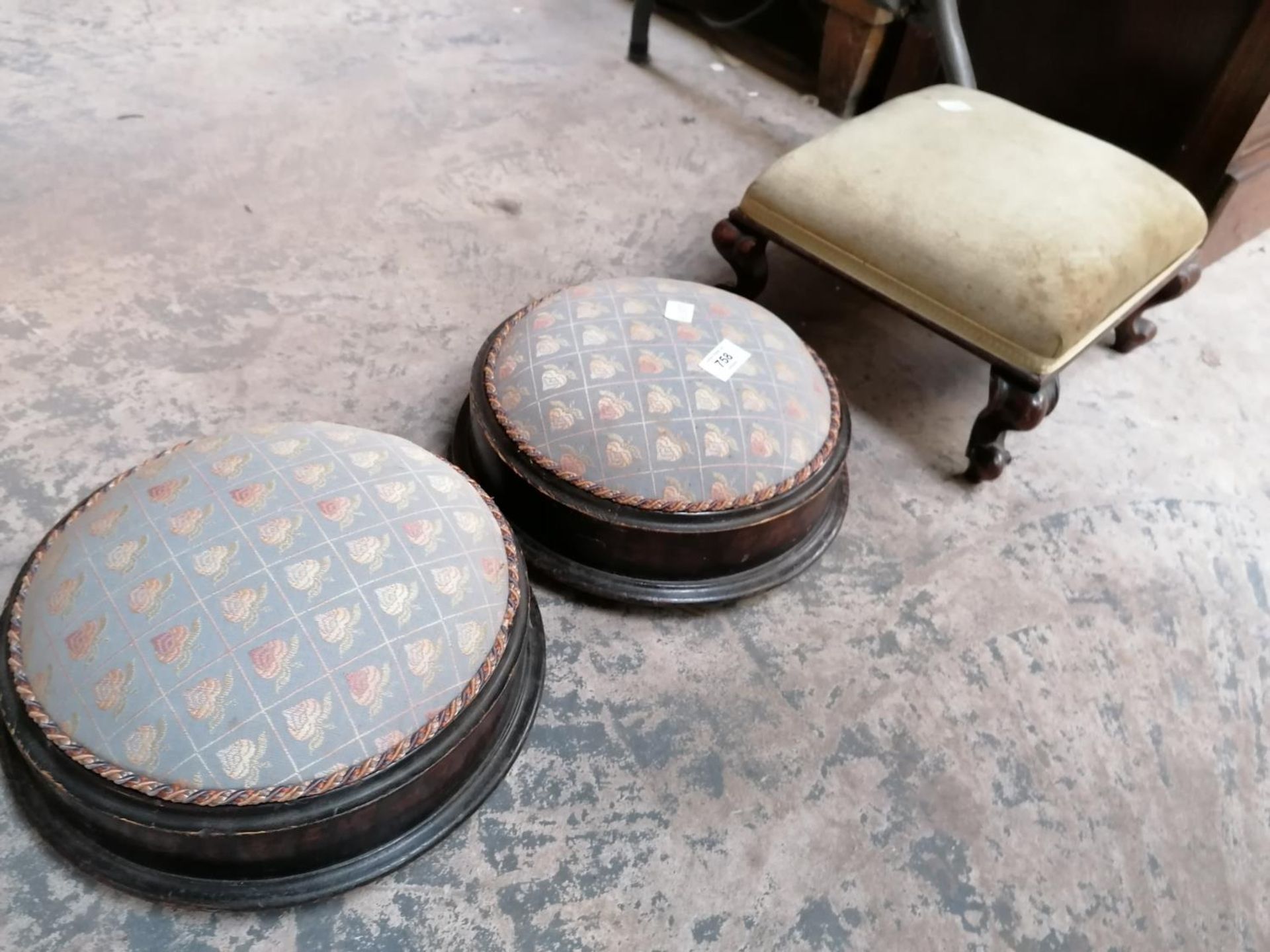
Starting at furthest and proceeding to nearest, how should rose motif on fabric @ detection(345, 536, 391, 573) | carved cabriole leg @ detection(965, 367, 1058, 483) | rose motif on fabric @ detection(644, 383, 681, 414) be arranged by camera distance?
carved cabriole leg @ detection(965, 367, 1058, 483) < rose motif on fabric @ detection(644, 383, 681, 414) < rose motif on fabric @ detection(345, 536, 391, 573)

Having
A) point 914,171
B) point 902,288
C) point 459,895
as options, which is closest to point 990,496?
point 902,288

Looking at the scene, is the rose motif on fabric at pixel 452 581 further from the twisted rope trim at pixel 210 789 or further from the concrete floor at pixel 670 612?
the concrete floor at pixel 670 612

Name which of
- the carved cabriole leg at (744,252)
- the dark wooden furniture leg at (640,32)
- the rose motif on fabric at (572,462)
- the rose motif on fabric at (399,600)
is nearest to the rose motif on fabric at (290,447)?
the rose motif on fabric at (399,600)

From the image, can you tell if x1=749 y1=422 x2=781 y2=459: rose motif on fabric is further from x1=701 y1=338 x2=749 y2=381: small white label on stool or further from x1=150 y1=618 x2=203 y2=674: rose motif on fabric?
x1=150 y1=618 x2=203 y2=674: rose motif on fabric

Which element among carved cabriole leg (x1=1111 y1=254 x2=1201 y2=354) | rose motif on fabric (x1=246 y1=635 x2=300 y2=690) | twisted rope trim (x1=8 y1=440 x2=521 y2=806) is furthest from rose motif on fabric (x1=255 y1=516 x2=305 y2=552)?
carved cabriole leg (x1=1111 y1=254 x2=1201 y2=354)

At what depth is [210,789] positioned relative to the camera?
0.87 metres

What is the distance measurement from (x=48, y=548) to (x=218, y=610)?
0.88 feet

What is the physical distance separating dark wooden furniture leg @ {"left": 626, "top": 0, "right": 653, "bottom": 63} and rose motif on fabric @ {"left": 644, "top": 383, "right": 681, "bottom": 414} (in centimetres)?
172

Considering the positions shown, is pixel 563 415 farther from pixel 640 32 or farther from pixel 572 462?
pixel 640 32

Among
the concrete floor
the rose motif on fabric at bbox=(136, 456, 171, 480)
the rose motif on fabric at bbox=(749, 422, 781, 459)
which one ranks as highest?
the rose motif on fabric at bbox=(136, 456, 171, 480)

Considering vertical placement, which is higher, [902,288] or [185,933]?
[902,288]

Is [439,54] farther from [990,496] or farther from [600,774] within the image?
[600,774]

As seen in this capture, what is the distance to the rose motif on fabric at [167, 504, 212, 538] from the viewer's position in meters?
0.97

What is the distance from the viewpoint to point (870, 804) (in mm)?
1201
